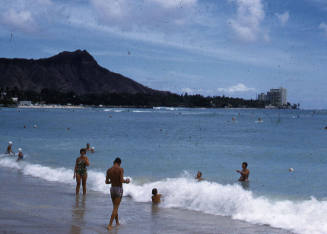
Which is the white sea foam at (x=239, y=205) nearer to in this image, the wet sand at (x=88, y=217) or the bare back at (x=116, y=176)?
the wet sand at (x=88, y=217)

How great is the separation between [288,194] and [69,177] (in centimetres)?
944

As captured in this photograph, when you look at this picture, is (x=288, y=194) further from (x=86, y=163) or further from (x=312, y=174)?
(x=86, y=163)

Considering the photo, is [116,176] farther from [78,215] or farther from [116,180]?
[78,215]

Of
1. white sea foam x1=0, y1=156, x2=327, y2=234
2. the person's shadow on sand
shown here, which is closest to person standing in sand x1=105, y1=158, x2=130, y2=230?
the person's shadow on sand

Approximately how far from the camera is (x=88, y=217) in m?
10.4

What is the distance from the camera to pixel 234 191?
43.2 feet

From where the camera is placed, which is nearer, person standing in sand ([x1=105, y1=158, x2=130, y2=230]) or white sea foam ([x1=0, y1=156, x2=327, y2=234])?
person standing in sand ([x1=105, y1=158, x2=130, y2=230])

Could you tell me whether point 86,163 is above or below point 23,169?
above

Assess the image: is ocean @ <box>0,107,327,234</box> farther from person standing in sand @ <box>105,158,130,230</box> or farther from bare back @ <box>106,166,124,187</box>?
bare back @ <box>106,166,124,187</box>

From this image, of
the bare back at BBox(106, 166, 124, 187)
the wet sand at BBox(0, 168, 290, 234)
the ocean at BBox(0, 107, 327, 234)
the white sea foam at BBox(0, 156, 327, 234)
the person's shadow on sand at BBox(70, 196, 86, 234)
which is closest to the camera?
the person's shadow on sand at BBox(70, 196, 86, 234)

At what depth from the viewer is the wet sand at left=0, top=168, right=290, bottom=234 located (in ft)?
30.5

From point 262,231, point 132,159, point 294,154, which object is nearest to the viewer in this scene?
point 262,231

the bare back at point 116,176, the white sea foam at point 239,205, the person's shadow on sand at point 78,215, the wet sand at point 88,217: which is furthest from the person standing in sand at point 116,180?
the white sea foam at point 239,205

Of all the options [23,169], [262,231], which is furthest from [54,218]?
[23,169]
